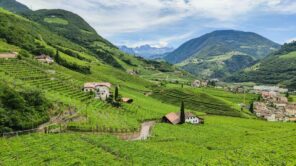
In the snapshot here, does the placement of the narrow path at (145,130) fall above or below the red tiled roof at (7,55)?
below

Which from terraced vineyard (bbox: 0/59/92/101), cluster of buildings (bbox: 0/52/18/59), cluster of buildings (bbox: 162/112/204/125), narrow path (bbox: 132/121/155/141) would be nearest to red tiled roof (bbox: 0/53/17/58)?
cluster of buildings (bbox: 0/52/18/59)

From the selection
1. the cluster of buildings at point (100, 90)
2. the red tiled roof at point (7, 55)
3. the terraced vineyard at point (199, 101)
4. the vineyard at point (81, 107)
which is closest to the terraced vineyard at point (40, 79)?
the vineyard at point (81, 107)

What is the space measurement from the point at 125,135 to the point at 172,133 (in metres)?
13.8

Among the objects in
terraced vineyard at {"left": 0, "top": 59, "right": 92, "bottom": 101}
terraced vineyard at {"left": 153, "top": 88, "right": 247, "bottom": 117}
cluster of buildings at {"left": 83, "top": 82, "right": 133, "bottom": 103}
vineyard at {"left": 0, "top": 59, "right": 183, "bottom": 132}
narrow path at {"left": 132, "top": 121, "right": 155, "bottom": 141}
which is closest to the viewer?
vineyard at {"left": 0, "top": 59, "right": 183, "bottom": 132}

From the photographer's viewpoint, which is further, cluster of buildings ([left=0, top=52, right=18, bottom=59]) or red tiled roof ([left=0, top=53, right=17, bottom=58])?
red tiled roof ([left=0, top=53, right=17, bottom=58])

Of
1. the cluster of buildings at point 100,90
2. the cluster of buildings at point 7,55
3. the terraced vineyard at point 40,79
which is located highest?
the cluster of buildings at point 7,55

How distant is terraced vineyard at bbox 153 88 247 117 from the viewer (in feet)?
450

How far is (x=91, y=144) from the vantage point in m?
51.5

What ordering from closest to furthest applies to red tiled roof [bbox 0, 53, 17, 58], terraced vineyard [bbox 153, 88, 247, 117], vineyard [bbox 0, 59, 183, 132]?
1. vineyard [bbox 0, 59, 183, 132]
2. red tiled roof [bbox 0, 53, 17, 58]
3. terraced vineyard [bbox 153, 88, 247, 117]

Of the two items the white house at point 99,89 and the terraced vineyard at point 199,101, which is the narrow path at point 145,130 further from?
the terraced vineyard at point 199,101

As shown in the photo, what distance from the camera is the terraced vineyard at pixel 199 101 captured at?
137250 millimetres

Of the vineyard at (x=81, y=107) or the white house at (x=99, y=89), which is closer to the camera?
the vineyard at (x=81, y=107)

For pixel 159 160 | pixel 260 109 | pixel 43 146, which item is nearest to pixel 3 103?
pixel 43 146

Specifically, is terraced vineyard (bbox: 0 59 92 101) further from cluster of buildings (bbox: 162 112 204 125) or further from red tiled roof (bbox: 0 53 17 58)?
cluster of buildings (bbox: 162 112 204 125)
